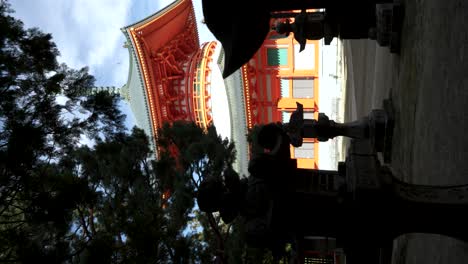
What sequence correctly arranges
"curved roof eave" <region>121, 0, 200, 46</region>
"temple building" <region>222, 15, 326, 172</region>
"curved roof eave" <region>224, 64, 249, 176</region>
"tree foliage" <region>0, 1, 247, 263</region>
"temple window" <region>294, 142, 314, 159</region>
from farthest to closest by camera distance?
"temple window" <region>294, 142, 314, 159</region> → "temple building" <region>222, 15, 326, 172</region> → "curved roof eave" <region>224, 64, 249, 176</region> → "curved roof eave" <region>121, 0, 200, 46</region> → "tree foliage" <region>0, 1, 247, 263</region>

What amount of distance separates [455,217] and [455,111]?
1250mm

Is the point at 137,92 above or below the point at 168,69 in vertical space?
below

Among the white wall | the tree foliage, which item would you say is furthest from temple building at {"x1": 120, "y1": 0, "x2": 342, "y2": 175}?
the tree foliage

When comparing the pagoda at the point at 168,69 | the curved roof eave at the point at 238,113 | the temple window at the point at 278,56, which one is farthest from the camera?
Answer: the temple window at the point at 278,56

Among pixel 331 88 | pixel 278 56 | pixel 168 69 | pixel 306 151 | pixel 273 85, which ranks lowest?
pixel 306 151

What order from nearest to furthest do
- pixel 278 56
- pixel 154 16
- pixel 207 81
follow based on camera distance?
pixel 154 16
pixel 278 56
pixel 207 81

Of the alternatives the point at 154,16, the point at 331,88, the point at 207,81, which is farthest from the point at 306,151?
the point at 154,16

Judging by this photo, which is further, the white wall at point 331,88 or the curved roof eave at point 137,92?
Result: the curved roof eave at point 137,92

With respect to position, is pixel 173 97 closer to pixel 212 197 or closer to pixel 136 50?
pixel 136 50

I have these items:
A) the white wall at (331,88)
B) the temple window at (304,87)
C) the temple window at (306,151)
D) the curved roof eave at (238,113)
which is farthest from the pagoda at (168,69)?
the white wall at (331,88)

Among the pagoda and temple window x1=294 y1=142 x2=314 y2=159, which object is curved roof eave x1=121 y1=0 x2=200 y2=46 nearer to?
the pagoda

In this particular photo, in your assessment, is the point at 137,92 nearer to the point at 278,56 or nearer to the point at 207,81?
the point at 207,81

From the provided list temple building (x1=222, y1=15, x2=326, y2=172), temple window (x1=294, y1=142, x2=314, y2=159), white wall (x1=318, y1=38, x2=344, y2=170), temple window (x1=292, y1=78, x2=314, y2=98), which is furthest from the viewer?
temple window (x1=294, y1=142, x2=314, y2=159)

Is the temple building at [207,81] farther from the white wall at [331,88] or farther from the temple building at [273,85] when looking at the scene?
the white wall at [331,88]
